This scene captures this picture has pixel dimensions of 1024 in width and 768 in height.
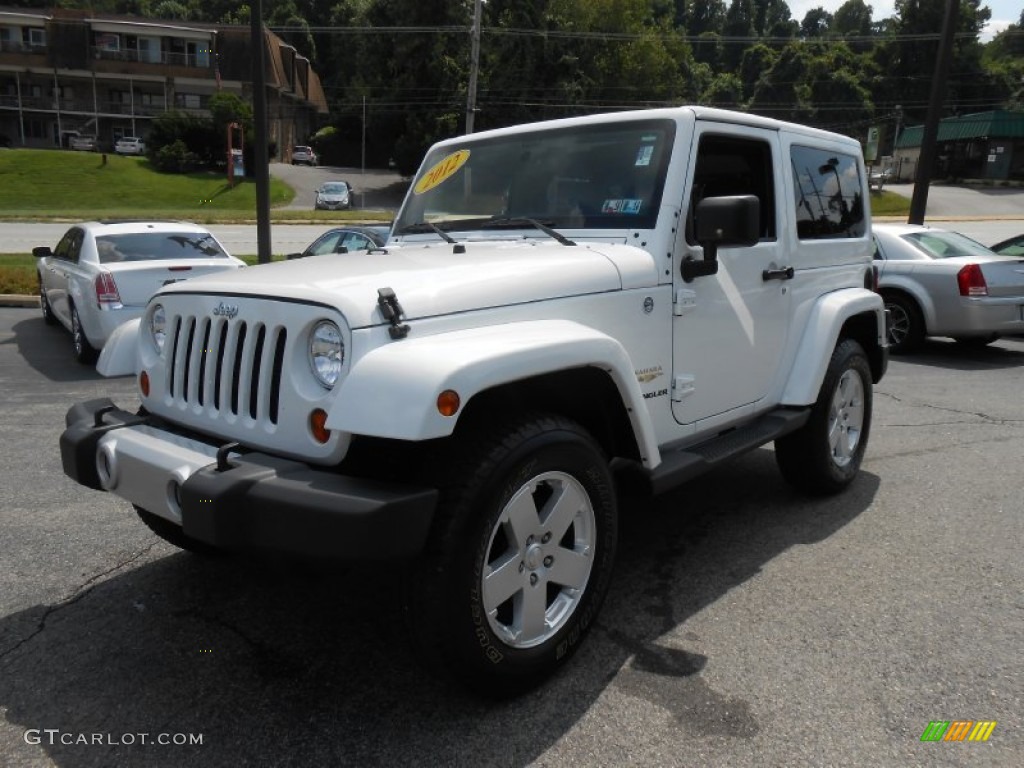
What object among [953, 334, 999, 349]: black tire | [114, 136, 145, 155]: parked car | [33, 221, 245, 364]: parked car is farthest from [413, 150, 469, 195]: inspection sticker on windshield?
[114, 136, 145, 155]: parked car

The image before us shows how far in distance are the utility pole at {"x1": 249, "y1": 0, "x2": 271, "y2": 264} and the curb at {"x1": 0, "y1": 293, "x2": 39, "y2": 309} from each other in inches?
143

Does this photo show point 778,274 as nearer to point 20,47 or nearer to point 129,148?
point 129,148

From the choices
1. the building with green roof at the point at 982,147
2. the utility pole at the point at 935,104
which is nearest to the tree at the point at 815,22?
the building with green roof at the point at 982,147

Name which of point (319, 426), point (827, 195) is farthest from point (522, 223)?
point (827, 195)

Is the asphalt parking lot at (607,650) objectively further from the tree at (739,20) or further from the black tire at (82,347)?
the tree at (739,20)

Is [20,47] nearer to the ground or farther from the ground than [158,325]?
farther from the ground

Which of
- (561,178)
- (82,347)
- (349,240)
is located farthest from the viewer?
(349,240)

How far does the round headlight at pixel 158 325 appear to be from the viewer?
324cm

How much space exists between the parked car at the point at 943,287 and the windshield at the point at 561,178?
288 inches

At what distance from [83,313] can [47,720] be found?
6761 mm

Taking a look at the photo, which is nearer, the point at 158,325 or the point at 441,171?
the point at 158,325

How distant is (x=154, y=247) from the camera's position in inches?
360

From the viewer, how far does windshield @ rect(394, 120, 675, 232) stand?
11.5 feet

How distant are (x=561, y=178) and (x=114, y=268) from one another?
6313mm
